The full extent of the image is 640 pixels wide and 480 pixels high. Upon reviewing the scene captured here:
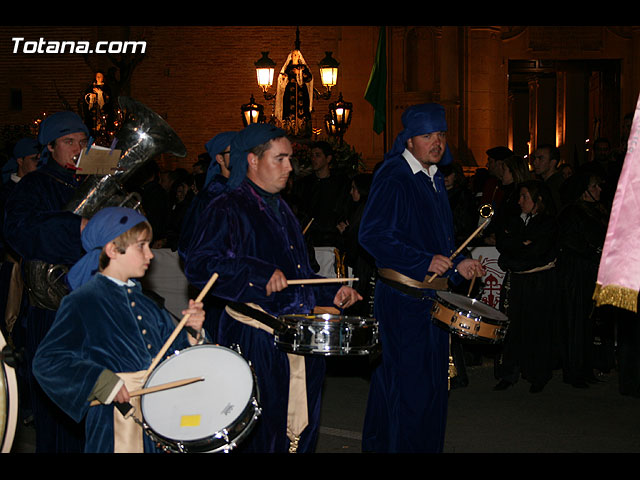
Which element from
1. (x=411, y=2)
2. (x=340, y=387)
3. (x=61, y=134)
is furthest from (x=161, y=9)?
(x=61, y=134)

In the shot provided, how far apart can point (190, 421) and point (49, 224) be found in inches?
77.0

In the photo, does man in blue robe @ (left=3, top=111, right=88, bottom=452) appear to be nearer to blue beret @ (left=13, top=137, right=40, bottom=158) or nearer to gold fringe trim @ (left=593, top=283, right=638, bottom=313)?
blue beret @ (left=13, top=137, right=40, bottom=158)

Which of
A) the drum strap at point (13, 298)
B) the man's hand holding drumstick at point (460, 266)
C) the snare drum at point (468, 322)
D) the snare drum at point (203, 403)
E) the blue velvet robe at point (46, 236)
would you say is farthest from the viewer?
the drum strap at point (13, 298)

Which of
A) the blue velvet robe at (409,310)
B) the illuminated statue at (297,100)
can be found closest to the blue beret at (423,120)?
the blue velvet robe at (409,310)

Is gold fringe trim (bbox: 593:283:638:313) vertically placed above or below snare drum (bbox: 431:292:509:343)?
above

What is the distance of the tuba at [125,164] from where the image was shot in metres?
5.31

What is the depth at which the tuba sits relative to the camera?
531cm

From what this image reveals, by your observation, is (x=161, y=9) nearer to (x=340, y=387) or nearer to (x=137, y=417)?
(x=340, y=387)

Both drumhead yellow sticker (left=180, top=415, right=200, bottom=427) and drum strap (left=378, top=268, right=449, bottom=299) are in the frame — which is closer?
drumhead yellow sticker (left=180, top=415, right=200, bottom=427)

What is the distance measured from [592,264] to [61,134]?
5.89m

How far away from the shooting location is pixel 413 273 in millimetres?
5777

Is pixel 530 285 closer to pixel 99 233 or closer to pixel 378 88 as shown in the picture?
pixel 99 233

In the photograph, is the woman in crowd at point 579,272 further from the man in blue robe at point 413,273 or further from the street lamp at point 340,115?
the street lamp at point 340,115

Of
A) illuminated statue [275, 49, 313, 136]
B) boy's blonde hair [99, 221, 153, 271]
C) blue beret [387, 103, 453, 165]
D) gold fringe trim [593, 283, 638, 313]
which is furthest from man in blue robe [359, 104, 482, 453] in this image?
illuminated statue [275, 49, 313, 136]
